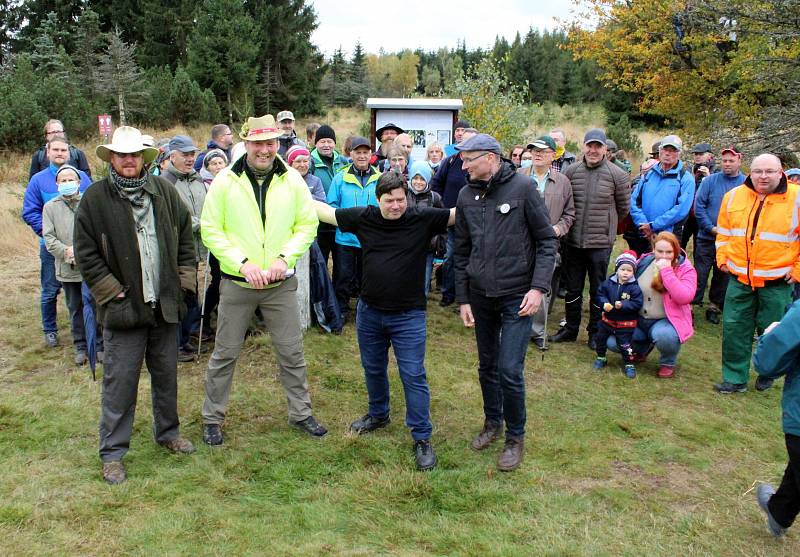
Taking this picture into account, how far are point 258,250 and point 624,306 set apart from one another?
3.68 m

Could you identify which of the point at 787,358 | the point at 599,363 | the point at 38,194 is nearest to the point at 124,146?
the point at 38,194

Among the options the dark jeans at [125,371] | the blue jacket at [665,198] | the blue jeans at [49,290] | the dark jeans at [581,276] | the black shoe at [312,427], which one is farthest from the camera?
the blue jacket at [665,198]

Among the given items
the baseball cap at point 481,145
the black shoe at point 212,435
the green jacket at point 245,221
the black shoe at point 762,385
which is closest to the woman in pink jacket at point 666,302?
the black shoe at point 762,385

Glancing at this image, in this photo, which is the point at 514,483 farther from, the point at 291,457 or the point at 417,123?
the point at 417,123

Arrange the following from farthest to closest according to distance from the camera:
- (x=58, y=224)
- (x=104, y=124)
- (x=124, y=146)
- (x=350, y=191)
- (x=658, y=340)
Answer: (x=104, y=124) < (x=350, y=191) < (x=658, y=340) < (x=58, y=224) < (x=124, y=146)

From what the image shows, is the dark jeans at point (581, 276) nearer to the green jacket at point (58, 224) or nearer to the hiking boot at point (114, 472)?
the hiking boot at point (114, 472)

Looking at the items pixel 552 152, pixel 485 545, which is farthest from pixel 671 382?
pixel 485 545

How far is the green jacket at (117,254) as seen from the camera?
3830 mm

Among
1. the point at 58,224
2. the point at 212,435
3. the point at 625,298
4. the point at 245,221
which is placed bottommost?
the point at 212,435

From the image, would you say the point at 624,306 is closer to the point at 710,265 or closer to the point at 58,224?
the point at 710,265

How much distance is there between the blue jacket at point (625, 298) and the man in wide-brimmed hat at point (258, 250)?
3.19 meters

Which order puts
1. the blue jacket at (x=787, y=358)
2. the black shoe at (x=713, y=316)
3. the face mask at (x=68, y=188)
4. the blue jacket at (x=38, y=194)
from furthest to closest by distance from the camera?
the black shoe at (x=713, y=316)
the blue jacket at (x=38, y=194)
the face mask at (x=68, y=188)
the blue jacket at (x=787, y=358)

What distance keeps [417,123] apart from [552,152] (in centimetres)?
446

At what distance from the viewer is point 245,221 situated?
4238mm
